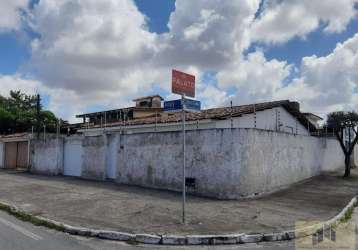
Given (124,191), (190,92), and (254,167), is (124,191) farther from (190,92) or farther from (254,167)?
(190,92)

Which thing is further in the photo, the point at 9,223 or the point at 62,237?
the point at 9,223

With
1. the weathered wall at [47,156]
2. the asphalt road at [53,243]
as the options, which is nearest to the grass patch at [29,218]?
the asphalt road at [53,243]

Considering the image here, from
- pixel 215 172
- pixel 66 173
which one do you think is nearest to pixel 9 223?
pixel 215 172

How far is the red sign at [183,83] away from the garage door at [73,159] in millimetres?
14001

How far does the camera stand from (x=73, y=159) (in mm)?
22422

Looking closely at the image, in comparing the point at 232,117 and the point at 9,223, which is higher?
the point at 232,117

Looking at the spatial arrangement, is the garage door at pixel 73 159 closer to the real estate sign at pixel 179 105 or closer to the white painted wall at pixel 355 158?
the real estate sign at pixel 179 105

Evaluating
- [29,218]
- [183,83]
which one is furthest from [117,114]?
[183,83]

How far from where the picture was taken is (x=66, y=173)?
75.6 ft

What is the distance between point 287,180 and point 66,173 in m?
13.6

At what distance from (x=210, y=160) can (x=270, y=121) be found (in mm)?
7598

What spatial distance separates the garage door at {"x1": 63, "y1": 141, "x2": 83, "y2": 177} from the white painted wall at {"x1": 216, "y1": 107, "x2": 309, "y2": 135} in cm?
930

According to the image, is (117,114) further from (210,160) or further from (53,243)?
(53,243)

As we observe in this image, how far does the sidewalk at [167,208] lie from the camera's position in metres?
8.67
